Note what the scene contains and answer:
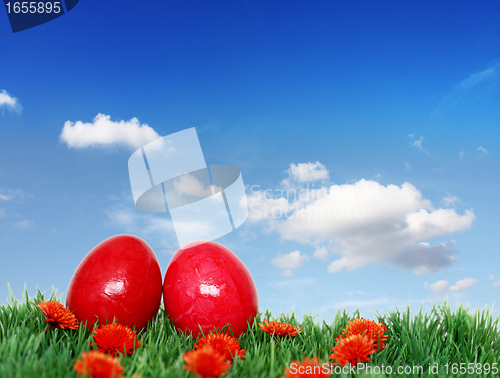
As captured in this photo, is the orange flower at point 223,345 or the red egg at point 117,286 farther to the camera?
the red egg at point 117,286

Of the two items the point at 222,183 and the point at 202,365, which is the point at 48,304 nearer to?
the point at 202,365

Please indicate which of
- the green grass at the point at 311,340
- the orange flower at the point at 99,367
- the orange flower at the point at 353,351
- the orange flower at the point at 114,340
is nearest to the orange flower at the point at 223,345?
the green grass at the point at 311,340

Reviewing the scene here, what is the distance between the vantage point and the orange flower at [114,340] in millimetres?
2461

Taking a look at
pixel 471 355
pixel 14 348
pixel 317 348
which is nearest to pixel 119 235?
pixel 14 348

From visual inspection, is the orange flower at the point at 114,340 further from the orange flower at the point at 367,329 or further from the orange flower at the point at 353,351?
the orange flower at the point at 367,329

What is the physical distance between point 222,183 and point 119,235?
4.32ft

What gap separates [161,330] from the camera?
3.13 meters

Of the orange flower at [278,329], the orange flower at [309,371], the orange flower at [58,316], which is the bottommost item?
the orange flower at [309,371]

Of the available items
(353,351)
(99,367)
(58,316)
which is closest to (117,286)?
(58,316)

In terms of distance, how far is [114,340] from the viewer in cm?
246

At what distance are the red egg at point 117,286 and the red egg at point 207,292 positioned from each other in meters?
0.16

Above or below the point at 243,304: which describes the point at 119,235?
above

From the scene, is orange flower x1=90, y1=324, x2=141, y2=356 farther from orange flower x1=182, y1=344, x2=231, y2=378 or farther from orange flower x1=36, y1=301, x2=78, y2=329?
orange flower x1=182, y1=344, x2=231, y2=378

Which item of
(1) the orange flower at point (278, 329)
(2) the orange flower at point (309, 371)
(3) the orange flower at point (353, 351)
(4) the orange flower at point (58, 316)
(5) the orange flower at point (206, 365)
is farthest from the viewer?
(1) the orange flower at point (278, 329)
